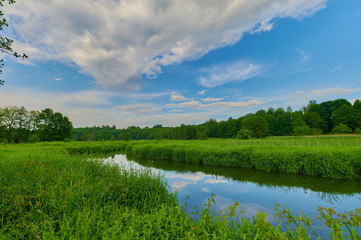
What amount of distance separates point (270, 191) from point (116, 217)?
7.87 metres

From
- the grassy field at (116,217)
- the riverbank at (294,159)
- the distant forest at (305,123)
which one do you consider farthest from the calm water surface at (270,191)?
the distant forest at (305,123)

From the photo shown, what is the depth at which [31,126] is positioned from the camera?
51.7 meters

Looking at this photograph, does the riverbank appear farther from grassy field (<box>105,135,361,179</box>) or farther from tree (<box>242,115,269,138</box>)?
tree (<box>242,115,269,138</box>)

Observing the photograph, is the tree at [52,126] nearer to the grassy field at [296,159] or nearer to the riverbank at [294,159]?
the riverbank at [294,159]

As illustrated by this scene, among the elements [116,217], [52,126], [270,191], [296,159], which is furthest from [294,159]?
[52,126]

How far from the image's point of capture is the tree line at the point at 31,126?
46250mm

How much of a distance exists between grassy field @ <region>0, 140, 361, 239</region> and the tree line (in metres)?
52.1

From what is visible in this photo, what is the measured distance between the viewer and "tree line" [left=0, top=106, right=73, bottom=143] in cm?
4625

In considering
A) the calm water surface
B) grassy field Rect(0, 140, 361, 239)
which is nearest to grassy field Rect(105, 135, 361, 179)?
the calm water surface

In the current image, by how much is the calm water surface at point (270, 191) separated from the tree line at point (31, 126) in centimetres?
5182

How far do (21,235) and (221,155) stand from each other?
14.5 m

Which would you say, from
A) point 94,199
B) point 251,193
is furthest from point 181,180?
point 94,199

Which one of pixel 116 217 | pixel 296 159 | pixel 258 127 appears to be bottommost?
pixel 296 159

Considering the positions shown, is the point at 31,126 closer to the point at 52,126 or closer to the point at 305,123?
the point at 52,126
